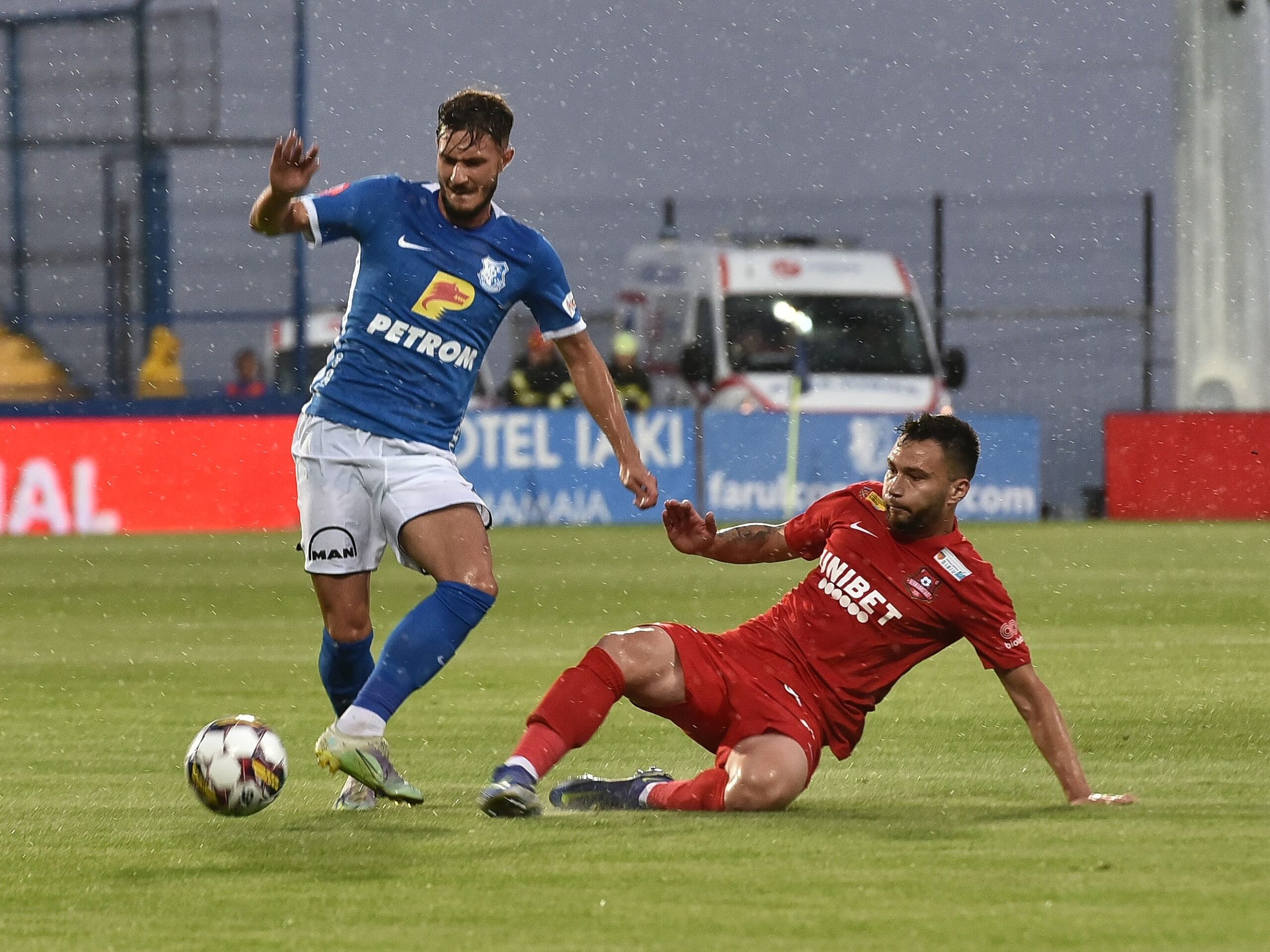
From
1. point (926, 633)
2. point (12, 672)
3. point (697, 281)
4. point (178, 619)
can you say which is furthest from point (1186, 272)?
point (926, 633)

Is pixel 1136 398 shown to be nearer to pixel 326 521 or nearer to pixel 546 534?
pixel 546 534

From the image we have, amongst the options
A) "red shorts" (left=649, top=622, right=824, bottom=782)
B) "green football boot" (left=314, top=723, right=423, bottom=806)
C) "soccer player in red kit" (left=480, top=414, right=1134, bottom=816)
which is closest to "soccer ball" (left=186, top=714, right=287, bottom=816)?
"green football boot" (left=314, top=723, right=423, bottom=806)

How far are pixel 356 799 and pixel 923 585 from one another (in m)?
1.66

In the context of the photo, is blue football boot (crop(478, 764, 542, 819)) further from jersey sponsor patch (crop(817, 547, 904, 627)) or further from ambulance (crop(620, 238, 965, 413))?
ambulance (crop(620, 238, 965, 413))

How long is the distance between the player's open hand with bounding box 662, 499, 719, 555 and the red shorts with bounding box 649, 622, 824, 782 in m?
0.23

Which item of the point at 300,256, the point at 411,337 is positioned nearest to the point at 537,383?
the point at 300,256

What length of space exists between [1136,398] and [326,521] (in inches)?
878

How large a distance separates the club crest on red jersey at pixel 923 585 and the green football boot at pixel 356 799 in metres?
1.57

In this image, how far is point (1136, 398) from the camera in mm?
27094

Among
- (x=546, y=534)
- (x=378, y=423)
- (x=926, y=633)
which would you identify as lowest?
(x=546, y=534)

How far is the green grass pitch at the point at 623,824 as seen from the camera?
423cm

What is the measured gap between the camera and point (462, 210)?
5988 mm

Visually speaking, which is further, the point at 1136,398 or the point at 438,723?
the point at 1136,398

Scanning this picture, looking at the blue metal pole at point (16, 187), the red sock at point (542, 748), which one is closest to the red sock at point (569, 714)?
the red sock at point (542, 748)
